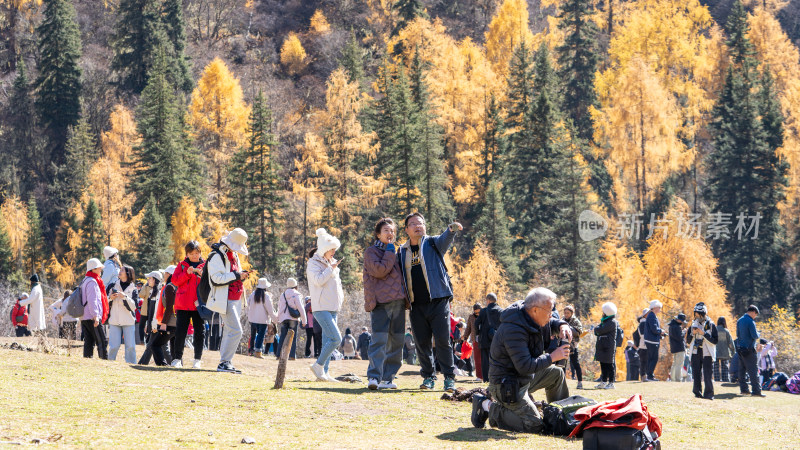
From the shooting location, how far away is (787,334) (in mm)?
35750

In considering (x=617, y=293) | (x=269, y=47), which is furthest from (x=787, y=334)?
(x=269, y=47)

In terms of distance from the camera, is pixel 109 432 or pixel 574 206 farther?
pixel 574 206

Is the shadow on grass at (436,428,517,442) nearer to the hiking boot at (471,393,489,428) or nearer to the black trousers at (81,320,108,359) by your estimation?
the hiking boot at (471,393,489,428)

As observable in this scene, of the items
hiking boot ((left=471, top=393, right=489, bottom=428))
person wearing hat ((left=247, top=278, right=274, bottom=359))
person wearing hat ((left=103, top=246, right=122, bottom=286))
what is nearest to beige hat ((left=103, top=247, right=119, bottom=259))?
person wearing hat ((left=103, top=246, right=122, bottom=286))

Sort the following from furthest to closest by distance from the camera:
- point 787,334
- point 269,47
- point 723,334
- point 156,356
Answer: point 269,47 < point 787,334 < point 723,334 < point 156,356

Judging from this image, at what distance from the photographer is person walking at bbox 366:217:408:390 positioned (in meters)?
9.73

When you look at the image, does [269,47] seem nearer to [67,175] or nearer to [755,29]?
[67,175]

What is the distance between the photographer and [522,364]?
721 centimetres

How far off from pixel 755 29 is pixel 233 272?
6300cm

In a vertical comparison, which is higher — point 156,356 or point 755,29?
point 755,29

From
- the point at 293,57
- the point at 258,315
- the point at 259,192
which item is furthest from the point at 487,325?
the point at 293,57

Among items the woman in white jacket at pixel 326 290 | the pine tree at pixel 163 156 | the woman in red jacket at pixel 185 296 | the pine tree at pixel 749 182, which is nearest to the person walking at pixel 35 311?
the woman in red jacket at pixel 185 296

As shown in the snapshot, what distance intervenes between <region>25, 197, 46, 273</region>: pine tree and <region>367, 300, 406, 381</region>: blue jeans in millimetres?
53245

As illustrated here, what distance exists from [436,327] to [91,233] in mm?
46825
